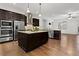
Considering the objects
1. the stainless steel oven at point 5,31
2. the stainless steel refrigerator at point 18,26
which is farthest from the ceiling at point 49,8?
the stainless steel refrigerator at point 18,26

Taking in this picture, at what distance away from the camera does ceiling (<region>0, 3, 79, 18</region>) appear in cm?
316

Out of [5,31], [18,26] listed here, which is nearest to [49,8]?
[5,31]

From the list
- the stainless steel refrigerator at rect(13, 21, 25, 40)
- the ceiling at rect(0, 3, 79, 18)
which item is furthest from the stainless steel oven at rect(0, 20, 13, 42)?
the ceiling at rect(0, 3, 79, 18)

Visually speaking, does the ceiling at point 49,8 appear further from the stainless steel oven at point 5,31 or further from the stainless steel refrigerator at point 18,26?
the stainless steel refrigerator at point 18,26

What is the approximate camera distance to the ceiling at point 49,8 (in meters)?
3.16

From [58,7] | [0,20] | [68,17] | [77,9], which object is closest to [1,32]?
[0,20]

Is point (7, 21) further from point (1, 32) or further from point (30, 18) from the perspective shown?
point (30, 18)

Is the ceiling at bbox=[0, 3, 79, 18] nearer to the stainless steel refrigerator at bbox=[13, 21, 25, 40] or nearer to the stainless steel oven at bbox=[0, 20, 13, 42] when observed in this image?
the stainless steel oven at bbox=[0, 20, 13, 42]

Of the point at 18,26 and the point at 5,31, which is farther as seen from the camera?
the point at 18,26

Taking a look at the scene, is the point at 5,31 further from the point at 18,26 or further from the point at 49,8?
the point at 49,8

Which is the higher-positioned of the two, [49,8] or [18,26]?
[49,8]

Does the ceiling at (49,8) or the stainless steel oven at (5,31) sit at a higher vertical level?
the ceiling at (49,8)

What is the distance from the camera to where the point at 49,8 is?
361 cm

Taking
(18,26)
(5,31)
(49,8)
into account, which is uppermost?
(49,8)
